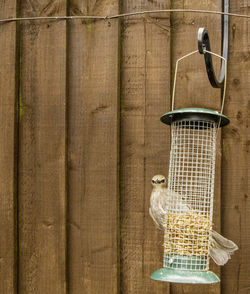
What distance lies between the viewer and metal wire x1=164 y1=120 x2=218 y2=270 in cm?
215

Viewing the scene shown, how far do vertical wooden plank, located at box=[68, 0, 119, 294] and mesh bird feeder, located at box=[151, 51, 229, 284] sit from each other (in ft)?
1.08

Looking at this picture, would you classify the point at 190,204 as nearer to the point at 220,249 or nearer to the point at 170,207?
the point at 170,207

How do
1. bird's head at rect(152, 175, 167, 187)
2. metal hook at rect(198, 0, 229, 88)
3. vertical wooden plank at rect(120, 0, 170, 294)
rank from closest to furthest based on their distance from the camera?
metal hook at rect(198, 0, 229, 88)
bird's head at rect(152, 175, 167, 187)
vertical wooden plank at rect(120, 0, 170, 294)

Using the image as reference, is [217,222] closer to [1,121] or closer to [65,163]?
[65,163]

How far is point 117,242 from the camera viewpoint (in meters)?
2.47

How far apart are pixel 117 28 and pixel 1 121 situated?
0.71 metres

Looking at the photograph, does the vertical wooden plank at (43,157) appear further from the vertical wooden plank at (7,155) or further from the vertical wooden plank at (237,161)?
the vertical wooden plank at (237,161)

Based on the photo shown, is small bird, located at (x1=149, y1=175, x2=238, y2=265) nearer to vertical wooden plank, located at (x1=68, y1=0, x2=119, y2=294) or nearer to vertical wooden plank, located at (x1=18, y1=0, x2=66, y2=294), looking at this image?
vertical wooden plank, located at (x1=68, y1=0, x2=119, y2=294)

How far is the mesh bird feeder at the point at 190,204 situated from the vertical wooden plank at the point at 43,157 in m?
0.56

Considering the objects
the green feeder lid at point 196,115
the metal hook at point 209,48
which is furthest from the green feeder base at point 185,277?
the metal hook at point 209,48

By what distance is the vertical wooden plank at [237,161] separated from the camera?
2.41m

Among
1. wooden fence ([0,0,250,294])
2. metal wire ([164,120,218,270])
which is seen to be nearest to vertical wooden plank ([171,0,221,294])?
wooden fence ([0,0,250,294])

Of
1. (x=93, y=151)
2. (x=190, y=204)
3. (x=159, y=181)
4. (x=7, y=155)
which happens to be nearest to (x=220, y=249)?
(x=190, y=204)

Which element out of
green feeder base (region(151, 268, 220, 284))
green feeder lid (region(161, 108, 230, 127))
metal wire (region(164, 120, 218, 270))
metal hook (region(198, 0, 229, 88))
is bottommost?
green feeder base (region(151, 268, 220, 284))
